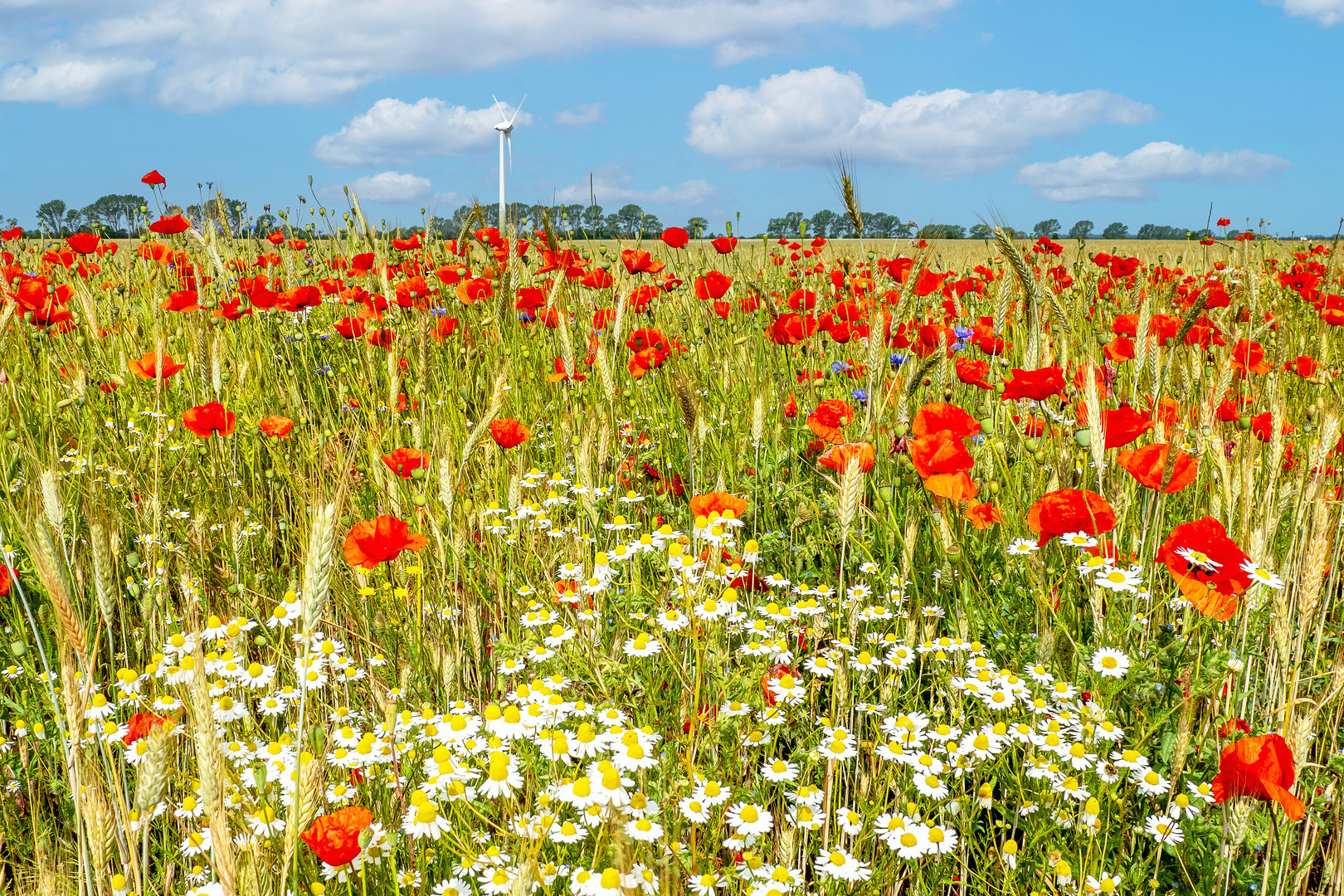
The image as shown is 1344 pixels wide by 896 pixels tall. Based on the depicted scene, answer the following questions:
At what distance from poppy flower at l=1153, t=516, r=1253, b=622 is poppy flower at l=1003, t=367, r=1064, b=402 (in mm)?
648

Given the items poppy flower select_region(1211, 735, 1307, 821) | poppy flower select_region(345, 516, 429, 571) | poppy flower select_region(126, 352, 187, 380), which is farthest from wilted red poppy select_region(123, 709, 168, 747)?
poppy flower select_region(1211, 735, 1307, 821)

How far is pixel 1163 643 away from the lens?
208 cm

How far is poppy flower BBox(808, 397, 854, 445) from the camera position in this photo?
8.54 feet

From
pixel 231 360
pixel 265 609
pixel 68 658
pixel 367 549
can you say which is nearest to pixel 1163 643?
pixel 367 549

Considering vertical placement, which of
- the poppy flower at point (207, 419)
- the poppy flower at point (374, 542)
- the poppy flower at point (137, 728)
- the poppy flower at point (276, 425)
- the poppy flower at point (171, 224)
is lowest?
the poppy flower at point (137, 728)

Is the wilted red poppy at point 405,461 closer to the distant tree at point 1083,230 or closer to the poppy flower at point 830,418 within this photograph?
the poppy flower at point 830,418

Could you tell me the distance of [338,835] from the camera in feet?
4.38

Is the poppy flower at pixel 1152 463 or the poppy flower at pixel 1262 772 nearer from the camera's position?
the poppy flower at pixel 1262 772

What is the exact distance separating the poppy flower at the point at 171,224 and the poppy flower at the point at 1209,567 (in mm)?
4693

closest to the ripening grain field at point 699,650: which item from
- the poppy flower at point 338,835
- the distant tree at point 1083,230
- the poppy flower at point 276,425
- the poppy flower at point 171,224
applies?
the poppy flower at point 338,835

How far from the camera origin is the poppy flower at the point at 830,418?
2602 millimetres

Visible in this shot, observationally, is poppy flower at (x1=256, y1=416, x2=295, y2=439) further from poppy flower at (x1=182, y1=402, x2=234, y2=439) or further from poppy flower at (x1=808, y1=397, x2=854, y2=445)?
poppy flower at (x1=808, y1=397, x2=854, y2=445)

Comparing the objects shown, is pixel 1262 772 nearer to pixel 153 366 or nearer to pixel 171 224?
pixel 153 366

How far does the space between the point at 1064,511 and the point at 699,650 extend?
0.94 meters
